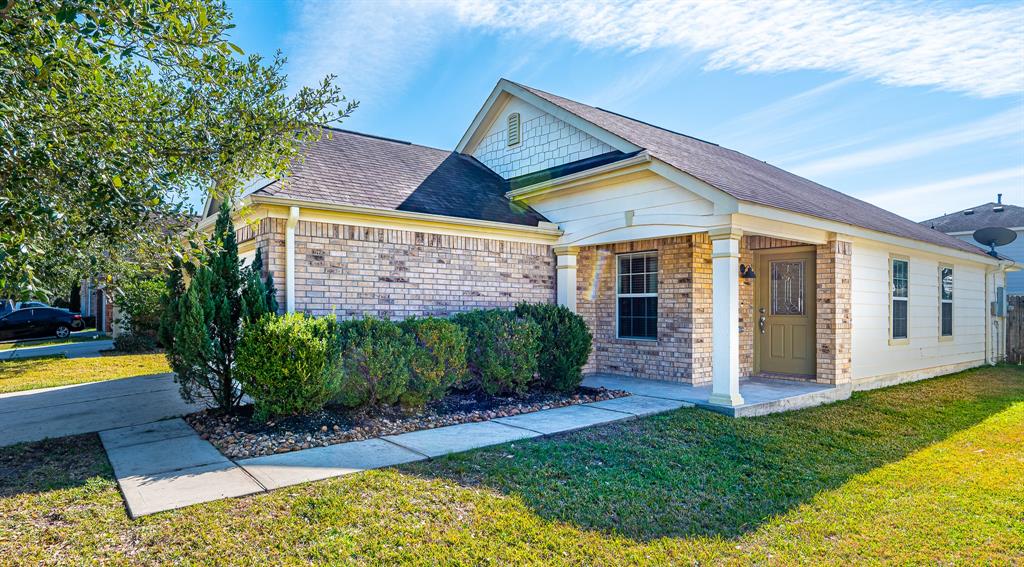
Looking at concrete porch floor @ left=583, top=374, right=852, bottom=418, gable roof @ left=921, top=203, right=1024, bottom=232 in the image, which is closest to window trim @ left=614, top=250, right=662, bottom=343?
concrete porch floor @ left=583, top=374, right=852, bottom=418

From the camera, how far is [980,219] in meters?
23.5

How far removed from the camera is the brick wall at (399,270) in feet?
24.1

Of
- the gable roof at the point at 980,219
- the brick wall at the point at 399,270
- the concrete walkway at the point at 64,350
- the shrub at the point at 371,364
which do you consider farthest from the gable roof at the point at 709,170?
the concrete walkway at the point at 64,350

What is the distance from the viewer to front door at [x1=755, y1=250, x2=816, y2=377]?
379 inches

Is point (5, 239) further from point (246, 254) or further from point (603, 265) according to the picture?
point (603, 265)

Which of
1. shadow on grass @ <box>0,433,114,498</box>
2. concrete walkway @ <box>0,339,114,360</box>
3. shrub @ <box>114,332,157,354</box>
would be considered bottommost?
concrete walkway @ <box>0,339,114,360</box>

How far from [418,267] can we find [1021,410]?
9.06 m

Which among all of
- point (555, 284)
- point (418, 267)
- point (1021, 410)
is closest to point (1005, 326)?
point (1021, 410)

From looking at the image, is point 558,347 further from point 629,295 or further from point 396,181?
point 396,181

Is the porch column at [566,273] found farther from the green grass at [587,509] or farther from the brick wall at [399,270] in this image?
the green grass at [587,509]

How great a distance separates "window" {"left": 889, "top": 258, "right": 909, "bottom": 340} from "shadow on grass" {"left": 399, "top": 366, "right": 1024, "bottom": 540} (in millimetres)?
2813

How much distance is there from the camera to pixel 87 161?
360cm

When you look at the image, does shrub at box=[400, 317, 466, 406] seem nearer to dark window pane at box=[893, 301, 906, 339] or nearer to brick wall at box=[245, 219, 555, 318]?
brick wall at box=[245, 219, 555, 318]

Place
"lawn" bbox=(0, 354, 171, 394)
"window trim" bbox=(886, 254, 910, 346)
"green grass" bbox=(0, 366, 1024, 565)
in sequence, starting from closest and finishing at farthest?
1. "green grass" bbox=(0, 366, 1024, 565)
2. "lawn" bbox=(0, 354, 171, 394)
3. "window trim" bbox=(886, 254, 910, 346)
